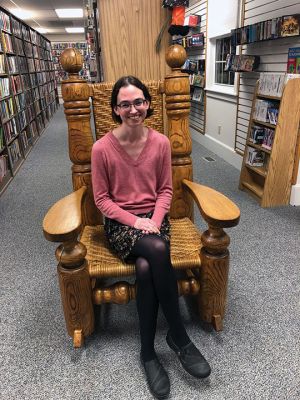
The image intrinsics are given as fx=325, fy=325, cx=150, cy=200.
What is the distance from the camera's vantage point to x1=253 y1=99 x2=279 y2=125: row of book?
9.59ft

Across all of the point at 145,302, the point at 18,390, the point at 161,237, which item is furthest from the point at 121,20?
the point at 18,390

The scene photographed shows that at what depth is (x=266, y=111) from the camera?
9.93 feet

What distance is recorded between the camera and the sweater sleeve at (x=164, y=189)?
1476 mm

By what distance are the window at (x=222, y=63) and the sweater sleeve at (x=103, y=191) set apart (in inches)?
146

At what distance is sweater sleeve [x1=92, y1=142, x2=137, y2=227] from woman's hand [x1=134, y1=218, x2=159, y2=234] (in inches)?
0.9

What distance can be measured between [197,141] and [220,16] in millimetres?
2032

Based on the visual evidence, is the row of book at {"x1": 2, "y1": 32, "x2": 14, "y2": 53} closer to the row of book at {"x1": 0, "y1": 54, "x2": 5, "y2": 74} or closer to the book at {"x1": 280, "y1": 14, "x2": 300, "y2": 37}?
the row of book at {"x1": 0, "y1": 54, "x2": 5, "y2": 74}

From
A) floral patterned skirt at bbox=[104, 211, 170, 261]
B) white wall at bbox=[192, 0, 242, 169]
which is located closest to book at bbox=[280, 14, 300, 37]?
white wall at bbox=[192, 0, 242, 169]

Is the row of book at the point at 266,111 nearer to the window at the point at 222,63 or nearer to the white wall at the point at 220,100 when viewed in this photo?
the white wall at the point at 220,100

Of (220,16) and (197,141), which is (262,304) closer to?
(220,16)

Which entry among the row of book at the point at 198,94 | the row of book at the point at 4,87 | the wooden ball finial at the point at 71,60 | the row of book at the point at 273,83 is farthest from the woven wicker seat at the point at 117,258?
the row of book at the point at 198,94

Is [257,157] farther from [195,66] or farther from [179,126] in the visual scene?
[195,66]

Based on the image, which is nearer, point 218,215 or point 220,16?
point 218,215

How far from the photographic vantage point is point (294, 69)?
2740 mm
